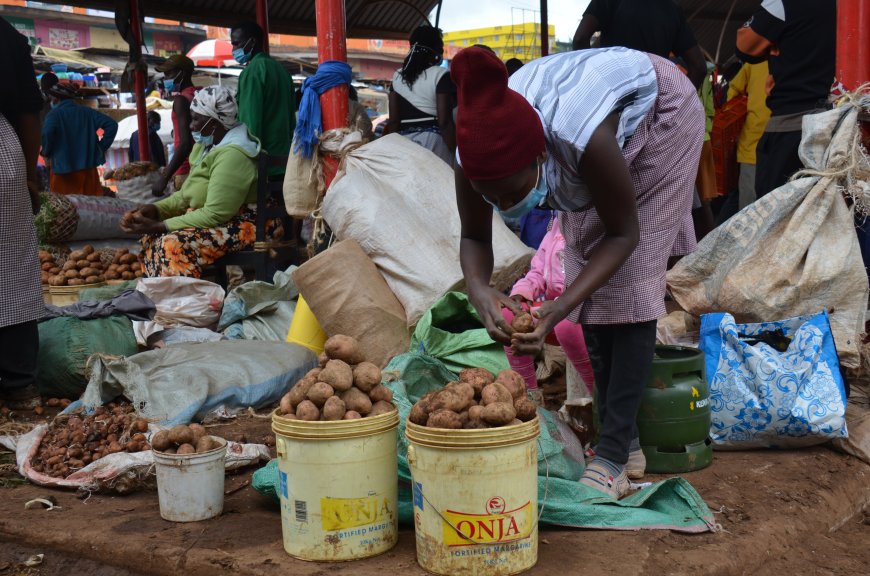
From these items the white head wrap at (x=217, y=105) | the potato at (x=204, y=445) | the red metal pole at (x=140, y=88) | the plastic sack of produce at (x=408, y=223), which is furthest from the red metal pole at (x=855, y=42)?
the red metal pole at (x=140, y=88)

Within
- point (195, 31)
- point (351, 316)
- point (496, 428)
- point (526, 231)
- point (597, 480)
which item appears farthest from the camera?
point (195, 31)

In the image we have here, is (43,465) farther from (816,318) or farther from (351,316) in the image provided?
(816,318)

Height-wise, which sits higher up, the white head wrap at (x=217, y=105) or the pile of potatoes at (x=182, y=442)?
the white head wrap at (x=217, y=105)

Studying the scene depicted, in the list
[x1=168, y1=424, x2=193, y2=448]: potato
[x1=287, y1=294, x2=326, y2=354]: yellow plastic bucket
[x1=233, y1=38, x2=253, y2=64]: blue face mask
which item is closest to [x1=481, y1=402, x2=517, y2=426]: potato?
[x1=168, y1=424, x2=193, y2=448]: potato

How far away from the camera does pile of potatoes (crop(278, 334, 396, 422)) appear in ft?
7.68

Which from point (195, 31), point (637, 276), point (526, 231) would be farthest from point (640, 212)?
point (195, 31)

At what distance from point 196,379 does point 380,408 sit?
177 centimetres

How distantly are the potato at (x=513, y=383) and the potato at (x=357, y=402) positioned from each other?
37 cm

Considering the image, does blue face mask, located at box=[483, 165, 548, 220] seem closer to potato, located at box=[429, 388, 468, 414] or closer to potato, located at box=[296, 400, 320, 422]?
potato, located at box=[429, 388, 468, 414]

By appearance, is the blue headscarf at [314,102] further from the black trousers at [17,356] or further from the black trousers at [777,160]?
the black trousers at [777,160]

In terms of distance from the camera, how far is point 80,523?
2744mm

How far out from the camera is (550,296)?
12.4 feet

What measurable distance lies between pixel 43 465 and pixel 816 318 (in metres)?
2.97

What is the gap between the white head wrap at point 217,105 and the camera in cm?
559
